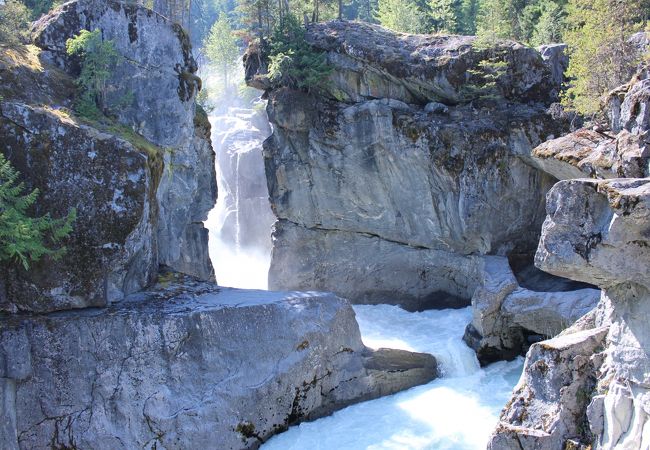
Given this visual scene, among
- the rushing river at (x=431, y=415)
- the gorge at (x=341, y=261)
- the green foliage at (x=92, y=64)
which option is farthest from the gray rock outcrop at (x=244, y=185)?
the green foliage at (x=92, y=64)

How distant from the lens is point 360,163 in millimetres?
24859

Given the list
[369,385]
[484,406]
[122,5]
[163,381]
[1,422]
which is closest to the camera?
[1,422]

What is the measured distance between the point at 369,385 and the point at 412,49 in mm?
13475

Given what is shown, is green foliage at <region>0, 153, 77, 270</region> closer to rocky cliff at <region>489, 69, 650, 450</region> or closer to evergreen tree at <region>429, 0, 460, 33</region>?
rocky cliff at <region>489, 69, 650, 450</region>

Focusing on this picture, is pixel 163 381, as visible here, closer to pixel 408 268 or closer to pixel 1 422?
pixel 1 422

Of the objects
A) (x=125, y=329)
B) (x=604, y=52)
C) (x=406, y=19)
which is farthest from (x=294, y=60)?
(x=125, y=329)

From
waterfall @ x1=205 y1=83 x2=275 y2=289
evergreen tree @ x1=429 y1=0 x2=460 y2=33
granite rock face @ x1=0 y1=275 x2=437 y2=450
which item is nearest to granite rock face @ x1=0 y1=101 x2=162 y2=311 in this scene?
granite rock face @ x1=0 y1=275 x2=437 y2=450

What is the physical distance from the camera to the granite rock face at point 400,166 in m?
23.0

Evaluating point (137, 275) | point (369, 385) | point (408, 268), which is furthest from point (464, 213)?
point (137, 275)

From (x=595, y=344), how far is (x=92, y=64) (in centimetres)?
1478

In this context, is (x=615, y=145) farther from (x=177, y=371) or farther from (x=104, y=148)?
(x=104, y=148)

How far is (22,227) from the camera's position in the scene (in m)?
13.6

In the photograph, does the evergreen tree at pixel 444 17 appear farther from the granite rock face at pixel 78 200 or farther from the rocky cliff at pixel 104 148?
the granite rock face at pixel 78 200

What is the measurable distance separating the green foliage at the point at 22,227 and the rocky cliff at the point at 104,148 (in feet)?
1.41
